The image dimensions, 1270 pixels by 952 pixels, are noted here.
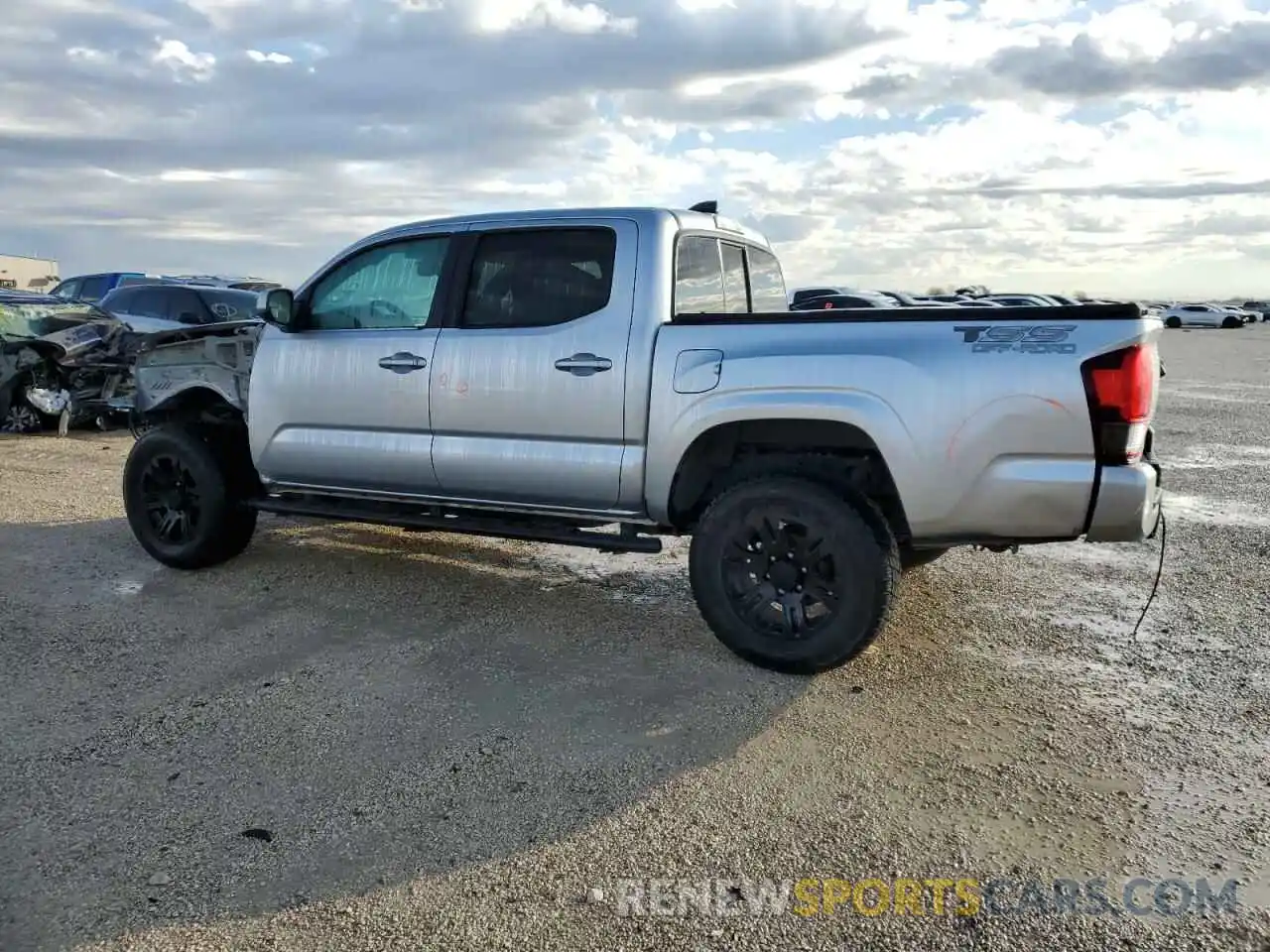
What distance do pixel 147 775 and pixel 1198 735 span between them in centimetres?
385

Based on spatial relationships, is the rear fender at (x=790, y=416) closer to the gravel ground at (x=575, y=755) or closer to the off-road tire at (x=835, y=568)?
the off-road tire at (x=835, y=568)

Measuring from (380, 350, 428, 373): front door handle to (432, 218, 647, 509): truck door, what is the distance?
0.11 m

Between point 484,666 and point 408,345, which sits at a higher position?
point 408,345

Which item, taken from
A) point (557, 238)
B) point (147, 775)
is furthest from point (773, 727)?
point (557, 238)

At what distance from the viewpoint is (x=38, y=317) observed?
→ 11.5 meters

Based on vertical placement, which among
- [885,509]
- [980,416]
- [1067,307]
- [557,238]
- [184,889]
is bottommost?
[184,889]

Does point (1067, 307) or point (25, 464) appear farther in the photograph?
point (25, 464)

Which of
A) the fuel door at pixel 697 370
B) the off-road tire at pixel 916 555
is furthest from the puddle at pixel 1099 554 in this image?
the fuel door at pixel 697 370

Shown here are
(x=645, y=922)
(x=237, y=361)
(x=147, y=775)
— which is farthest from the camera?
(x=237, y=361)

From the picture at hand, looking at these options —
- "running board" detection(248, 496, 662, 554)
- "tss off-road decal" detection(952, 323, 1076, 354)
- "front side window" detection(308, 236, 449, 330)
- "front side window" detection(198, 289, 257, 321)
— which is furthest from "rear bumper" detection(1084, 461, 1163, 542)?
"front side window" detection(198, 289, 257, 321)

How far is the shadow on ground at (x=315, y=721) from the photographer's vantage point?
9.61 ft

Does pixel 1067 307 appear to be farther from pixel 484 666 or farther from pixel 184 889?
pixel 184 889

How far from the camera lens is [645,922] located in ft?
8.67

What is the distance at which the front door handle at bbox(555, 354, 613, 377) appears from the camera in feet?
14.9
